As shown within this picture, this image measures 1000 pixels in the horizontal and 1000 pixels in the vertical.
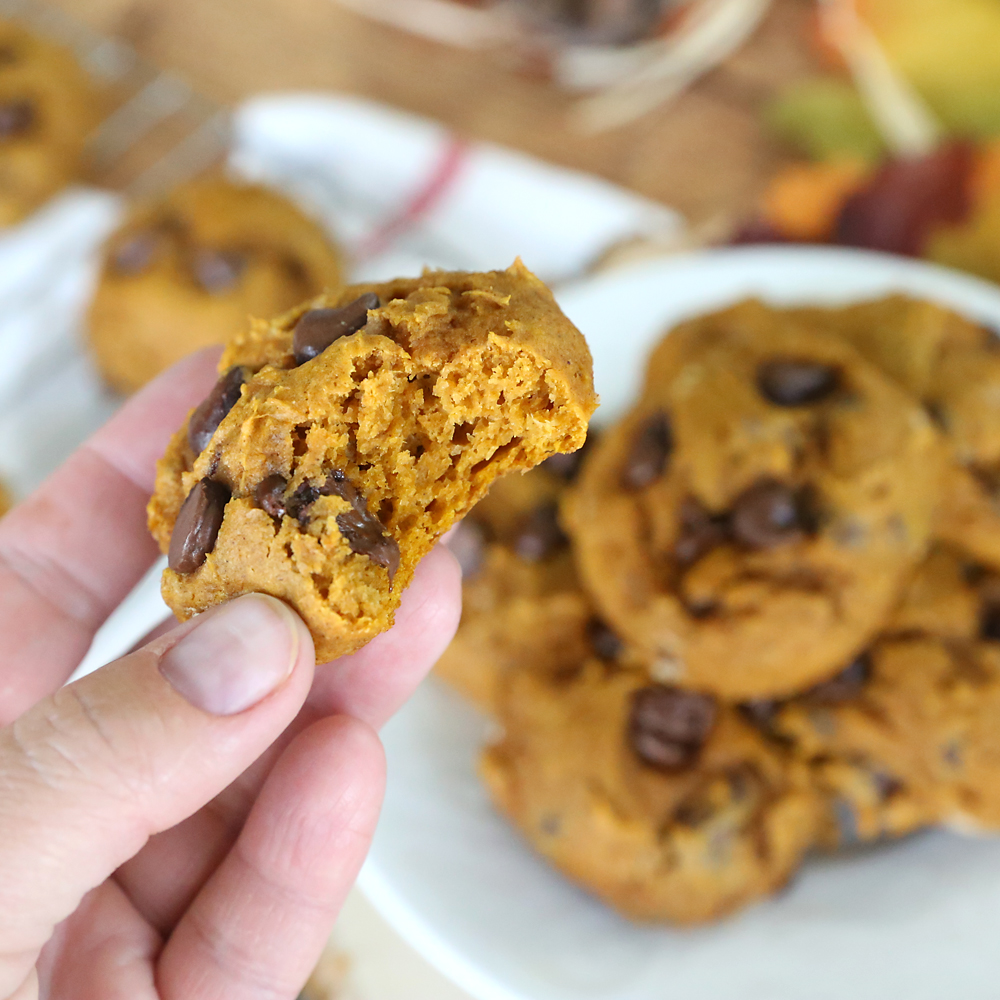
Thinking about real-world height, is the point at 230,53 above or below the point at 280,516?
below

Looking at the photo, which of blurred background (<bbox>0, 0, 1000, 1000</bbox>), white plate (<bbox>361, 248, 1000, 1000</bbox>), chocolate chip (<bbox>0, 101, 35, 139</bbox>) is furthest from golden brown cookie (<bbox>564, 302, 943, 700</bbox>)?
chocolate chip (<bbox>0, 101, 35, 139</bbox>)

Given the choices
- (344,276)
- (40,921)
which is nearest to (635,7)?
(344,276)

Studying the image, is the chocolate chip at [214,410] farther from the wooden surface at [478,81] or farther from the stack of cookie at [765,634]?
the wooden surface at [478,81]

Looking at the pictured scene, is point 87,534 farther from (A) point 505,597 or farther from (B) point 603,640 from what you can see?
(B) point 603,640

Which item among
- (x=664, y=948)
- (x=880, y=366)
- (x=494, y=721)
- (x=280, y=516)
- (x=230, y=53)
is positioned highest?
(x=280, y=516)

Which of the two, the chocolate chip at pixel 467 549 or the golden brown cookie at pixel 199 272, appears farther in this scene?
the golden brown cookie at pixel 199 272

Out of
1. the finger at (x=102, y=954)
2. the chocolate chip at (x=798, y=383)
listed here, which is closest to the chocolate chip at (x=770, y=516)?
the chocolate chip at (x=798, y=383)

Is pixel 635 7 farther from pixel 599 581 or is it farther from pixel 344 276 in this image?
pixel 599 581
